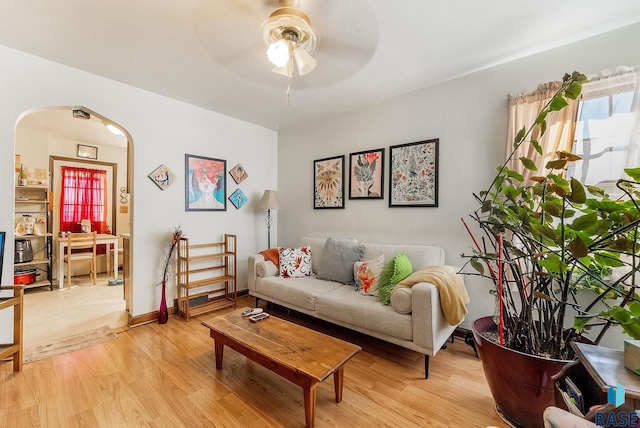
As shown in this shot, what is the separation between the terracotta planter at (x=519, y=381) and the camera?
130 cm

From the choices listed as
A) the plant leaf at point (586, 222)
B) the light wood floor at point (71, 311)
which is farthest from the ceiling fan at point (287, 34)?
the light wood floor at point (71, 311)

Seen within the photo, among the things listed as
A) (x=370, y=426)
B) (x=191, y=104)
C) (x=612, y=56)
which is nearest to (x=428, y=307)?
(x=370, y=426)

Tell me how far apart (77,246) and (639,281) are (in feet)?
21.4

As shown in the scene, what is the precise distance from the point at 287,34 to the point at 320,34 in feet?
1.11

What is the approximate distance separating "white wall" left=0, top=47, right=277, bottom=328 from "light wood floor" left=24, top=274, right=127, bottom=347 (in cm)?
45

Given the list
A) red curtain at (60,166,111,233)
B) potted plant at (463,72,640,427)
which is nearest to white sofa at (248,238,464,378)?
potted plant at (463,72,640,427)

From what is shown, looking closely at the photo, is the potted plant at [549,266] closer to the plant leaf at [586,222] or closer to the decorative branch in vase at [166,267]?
the plant leaf at [586,222]

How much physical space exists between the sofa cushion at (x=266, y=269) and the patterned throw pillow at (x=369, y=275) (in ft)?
3.30

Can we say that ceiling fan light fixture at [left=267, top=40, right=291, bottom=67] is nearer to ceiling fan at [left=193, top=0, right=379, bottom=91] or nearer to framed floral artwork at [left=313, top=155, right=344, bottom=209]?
ceiling fan at [left=193, top=0, right=379, bottom=91]

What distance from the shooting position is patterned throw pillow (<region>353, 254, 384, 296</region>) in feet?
8.04

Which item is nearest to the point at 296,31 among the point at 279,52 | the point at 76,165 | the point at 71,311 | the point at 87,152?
the point at 279,52

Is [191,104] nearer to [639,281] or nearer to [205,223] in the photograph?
[205,223]

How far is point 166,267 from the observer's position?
9.73 feet

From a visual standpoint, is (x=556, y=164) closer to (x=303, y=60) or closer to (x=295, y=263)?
(x=303, y=60)
